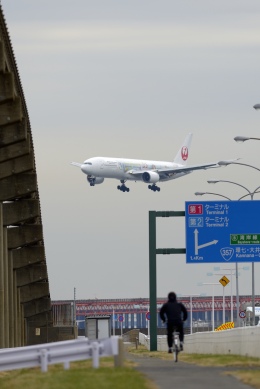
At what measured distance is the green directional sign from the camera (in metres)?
60.0

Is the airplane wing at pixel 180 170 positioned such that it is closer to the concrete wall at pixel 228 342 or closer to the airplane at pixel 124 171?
the airplane at pixel 124 171

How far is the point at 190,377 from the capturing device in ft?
82.5

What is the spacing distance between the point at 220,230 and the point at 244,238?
1235mm

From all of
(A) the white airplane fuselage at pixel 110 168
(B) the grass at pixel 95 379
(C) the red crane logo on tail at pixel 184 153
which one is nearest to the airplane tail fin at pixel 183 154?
(C) the red crane logo on tail at pixel 184 153

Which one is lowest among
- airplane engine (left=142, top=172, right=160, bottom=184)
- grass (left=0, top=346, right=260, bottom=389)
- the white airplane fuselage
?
grass (left=0, top=346, right=260, bottom=389)

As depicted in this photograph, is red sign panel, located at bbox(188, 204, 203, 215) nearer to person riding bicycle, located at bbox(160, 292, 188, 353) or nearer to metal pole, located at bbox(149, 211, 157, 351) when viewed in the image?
metal pole, located at bbox(149, 211, 157, 351)

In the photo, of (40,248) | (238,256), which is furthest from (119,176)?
(238,256)

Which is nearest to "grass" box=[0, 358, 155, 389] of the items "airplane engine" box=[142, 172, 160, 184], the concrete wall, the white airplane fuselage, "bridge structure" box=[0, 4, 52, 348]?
the concrete wall

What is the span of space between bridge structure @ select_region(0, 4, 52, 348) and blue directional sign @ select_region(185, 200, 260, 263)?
8.34 meters

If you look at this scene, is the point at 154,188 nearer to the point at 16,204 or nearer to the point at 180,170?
the point at 180,170

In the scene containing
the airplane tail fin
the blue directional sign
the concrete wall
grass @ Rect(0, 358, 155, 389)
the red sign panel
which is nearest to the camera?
grass @ Rect(0, 358, 155, 389)

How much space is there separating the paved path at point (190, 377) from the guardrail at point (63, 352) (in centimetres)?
100

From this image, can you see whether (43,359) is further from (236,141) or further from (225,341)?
(236,141)

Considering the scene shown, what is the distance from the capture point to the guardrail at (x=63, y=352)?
2525cm
